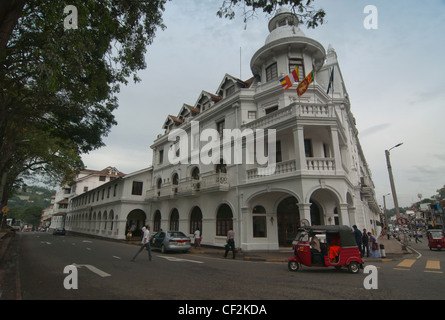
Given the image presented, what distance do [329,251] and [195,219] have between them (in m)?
14.9

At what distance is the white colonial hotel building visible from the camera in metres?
14.6

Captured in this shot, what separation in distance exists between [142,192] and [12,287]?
78.2ft

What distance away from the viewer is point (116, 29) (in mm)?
9531

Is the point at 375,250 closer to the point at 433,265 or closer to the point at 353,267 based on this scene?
the point at 433,265

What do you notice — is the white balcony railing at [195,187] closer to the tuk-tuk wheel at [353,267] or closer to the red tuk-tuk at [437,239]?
the tuk-tuk wheel at [353,267]

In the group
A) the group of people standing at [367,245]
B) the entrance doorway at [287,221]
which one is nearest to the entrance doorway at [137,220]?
the entrance doorway at [287,221]

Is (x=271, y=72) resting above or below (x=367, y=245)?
above

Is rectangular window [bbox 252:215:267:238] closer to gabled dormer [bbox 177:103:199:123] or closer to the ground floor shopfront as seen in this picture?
the ground floor shopfront

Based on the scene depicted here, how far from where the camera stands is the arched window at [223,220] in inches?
733

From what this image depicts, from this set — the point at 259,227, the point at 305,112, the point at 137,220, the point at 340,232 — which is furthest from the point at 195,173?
the point at 340,232

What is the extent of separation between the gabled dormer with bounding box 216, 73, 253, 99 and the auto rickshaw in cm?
1477

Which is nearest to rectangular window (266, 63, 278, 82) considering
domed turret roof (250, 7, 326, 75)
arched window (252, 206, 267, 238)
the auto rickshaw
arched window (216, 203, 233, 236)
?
domed turret roof (250, 7, 326, 75)

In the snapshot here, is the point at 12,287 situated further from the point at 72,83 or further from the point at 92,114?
the point at 92,114

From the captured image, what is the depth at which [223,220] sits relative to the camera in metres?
19.1
